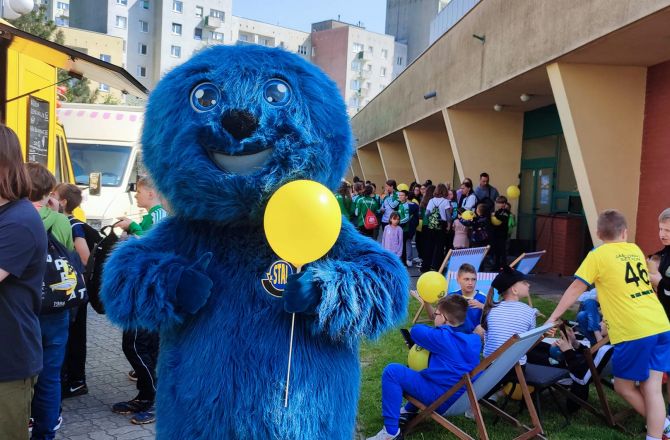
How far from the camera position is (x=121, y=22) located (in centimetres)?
5122

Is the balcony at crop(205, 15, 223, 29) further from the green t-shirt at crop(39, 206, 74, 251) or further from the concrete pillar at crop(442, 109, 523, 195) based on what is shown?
the green t-shirt at crop(39, 206, 74, 251)

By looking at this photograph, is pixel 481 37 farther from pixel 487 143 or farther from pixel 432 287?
pixel 432 287

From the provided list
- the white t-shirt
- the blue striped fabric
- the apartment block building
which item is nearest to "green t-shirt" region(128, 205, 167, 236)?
the blue striped fabric

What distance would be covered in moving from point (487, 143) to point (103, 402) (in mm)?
10937

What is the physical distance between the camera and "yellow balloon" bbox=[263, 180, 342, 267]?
1.96 m

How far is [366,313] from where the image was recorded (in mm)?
2113

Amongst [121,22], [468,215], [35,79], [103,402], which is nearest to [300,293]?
[103,402]

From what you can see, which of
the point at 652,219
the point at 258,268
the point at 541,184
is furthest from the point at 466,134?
the point at 258,268

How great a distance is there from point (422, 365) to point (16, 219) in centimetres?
288

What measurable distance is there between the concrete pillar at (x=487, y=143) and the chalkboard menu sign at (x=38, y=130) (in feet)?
29.5

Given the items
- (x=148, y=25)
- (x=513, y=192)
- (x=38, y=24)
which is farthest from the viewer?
(x=148, y=25)

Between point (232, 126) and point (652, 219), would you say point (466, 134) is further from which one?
point (232, 126)

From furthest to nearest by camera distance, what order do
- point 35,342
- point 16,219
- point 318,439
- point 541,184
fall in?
point 541,184 → point 35,342 → point 16,219 → point 318,439

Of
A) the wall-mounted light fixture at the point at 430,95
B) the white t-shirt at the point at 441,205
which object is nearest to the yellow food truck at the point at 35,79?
the white t-shirt at the point at 441,205
